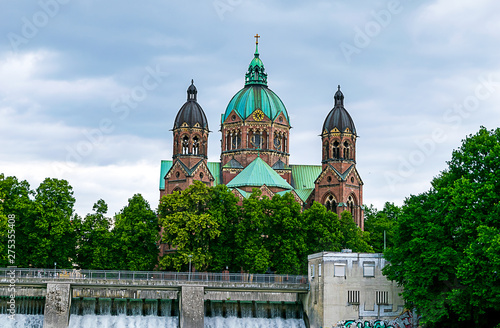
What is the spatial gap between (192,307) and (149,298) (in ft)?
13.7

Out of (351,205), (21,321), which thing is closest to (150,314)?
(21,321)

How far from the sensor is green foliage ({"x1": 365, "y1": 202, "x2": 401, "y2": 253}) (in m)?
93.9

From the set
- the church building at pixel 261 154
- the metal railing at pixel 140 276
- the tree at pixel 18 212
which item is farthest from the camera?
the church building at pixel 261 154

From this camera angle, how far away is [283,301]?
62.8 meters

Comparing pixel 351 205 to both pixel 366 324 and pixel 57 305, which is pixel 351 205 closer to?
pixel 366 324

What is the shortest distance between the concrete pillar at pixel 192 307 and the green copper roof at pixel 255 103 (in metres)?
51.0

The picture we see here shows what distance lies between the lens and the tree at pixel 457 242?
153 feet

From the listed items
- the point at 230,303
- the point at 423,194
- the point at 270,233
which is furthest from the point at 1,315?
the point at 423,194

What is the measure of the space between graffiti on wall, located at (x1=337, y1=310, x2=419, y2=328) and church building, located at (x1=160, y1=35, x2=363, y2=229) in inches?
1527

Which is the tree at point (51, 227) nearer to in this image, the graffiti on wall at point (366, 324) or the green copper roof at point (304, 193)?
the graffiti on wall at point (366, 324)

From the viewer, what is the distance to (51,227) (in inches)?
2719

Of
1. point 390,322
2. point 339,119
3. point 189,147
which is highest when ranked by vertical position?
point 339,119

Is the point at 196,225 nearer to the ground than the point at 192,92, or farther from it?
nearer to the ground

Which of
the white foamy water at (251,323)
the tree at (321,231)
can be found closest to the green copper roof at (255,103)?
the tree at (321,231)
